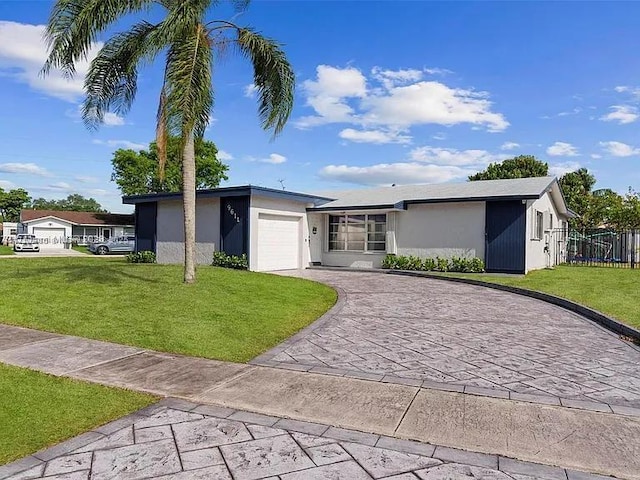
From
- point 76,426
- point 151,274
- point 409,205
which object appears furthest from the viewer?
point 409,205

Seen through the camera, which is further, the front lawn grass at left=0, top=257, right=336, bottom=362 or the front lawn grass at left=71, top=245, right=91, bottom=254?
the front lawn grass at left=71, top=245, right=91, bottom=254

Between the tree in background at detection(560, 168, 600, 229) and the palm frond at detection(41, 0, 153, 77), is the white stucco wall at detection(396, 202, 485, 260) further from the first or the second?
the tree in background at detection(560, 168, 600, 229)

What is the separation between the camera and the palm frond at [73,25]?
31.0 feet

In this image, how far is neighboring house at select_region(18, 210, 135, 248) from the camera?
157ft

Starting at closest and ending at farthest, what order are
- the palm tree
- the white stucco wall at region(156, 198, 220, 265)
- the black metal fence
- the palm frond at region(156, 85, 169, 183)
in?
the palm tree → the palm frond at region(156, 85, 169, 183) → the white stucco wall at region(156, 198, 220, 265) → the black metal fence

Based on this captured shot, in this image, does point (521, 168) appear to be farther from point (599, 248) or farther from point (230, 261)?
point (230, 261)

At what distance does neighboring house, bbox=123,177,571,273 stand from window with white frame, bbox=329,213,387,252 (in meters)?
0.05

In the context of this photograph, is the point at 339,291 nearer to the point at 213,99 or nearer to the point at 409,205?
the point at 213,99

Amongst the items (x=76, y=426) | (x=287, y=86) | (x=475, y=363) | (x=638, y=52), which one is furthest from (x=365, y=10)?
(x=76, y=426)

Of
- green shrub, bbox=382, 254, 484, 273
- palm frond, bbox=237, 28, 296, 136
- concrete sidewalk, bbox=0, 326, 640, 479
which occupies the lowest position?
concrete sidewalk, bbox=0, 326, 640, 479

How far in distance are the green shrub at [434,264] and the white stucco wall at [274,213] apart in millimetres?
3576

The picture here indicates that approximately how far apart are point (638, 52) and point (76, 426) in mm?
13456

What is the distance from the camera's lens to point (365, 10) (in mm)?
12484

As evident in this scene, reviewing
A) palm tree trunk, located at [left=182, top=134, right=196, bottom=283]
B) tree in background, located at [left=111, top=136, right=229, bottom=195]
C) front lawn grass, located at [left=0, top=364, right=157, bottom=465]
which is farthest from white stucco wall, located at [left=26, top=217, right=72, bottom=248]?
front lawn grass, located at [left=0, top=364, right=157, bottom=465]
